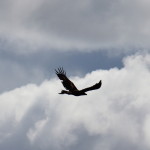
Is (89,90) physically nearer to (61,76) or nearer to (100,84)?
(100,84)

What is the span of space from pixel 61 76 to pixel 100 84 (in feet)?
27.8

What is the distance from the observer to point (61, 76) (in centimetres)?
5622

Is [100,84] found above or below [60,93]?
below

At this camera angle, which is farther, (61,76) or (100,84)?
(61,76)

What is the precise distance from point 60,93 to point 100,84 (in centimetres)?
694

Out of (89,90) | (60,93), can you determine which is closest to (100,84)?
(89,90)

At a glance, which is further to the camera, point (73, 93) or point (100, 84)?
point (73, 93)

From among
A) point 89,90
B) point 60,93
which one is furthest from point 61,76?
point 89,90

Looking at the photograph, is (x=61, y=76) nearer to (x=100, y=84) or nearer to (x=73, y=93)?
Result: (x=73, y=93)

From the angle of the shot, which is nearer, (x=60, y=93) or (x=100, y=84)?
(x=100, y=84)

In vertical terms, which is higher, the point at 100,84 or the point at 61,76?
the point at 61,76

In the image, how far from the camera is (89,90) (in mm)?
51000

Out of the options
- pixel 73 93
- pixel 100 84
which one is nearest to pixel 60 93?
pixel 73 93

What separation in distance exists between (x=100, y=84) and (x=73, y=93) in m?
5.39
